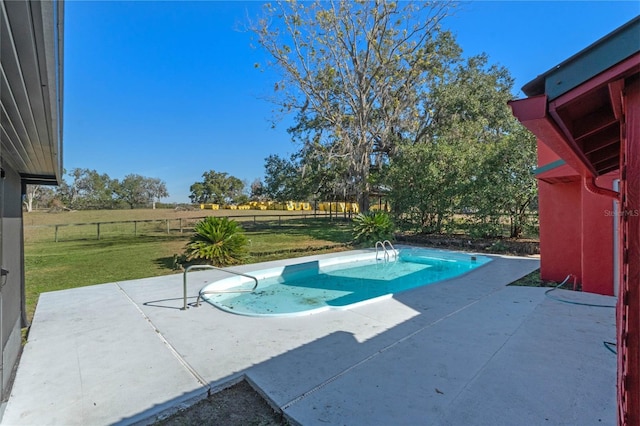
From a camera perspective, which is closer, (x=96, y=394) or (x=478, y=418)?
(x=478, y=418)

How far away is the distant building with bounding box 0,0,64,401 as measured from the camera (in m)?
1.12

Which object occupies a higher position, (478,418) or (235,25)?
(235,25)

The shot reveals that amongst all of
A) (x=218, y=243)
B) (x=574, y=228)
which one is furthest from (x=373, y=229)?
(x=574, y=228)

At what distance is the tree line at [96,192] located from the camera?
4881 cm

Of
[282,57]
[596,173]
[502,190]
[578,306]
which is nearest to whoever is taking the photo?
[596,173]

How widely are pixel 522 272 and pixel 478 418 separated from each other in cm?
653

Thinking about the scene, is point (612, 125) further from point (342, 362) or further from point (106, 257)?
point (106, 257)

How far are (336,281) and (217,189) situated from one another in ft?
195

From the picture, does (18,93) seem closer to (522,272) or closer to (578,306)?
(578,306)

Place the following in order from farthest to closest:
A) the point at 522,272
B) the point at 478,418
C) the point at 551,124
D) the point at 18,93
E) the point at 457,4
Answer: the point at 457,4 < the point at 522,272 < the point at 478,418 < the point at 18,93 < the point at 551,124

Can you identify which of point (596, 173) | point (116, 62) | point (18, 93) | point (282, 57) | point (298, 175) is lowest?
point (596, 173)

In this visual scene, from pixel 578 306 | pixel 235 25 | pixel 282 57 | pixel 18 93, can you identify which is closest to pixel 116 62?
pixel 235 25

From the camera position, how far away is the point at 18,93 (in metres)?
1.71

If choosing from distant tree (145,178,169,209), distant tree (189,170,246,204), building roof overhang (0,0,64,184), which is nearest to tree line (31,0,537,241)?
building roof overhang (0,0,64,184)
